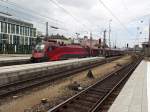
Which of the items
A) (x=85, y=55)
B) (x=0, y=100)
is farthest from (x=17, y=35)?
(x=0, y=100)

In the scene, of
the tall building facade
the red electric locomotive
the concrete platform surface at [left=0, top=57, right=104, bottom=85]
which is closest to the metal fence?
the tall building facade

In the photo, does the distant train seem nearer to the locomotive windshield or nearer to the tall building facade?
the locomotive windshield

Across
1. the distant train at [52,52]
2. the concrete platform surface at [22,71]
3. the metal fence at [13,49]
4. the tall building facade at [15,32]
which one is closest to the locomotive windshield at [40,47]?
the distant train at [52,52]

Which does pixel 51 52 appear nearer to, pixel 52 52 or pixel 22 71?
pixel 52 52

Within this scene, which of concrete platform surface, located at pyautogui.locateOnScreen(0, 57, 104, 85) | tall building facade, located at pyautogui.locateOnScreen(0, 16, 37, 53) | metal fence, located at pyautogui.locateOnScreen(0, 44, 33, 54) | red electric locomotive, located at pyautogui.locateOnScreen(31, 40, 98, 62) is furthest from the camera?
tall building facade, located at pyautogui.locateOnScreen(0, 16, 37, 53)

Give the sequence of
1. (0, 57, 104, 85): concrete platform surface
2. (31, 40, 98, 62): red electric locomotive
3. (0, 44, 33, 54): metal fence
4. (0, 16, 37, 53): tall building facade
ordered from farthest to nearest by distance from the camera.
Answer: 1. (0, 16, 37, 53): tall building facade
2. (0, 44, 33, 54): metal fence
3. (31, 40, 98, 62): red electric locomotive
4. (0, 57, 104, 85): concrete platform surface

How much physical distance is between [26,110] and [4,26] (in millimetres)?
83127

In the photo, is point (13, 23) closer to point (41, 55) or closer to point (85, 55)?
point (85, 55)

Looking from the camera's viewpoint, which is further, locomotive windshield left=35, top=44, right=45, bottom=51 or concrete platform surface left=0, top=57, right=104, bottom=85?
locomotive windshield left=35, top=44, right=45, bottom=51

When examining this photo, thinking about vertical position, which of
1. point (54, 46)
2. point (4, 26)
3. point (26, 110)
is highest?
point (4, 26)

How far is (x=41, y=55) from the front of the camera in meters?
34.1

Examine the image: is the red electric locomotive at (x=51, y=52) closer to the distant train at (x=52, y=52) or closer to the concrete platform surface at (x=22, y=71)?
the distant train at (x=52, y=52)

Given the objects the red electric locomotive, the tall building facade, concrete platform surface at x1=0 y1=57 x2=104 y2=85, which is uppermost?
the tall building facade

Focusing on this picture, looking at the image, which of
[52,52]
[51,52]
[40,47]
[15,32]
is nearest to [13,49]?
[52,52]
